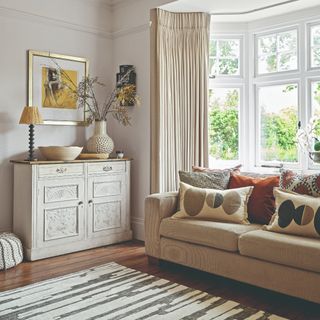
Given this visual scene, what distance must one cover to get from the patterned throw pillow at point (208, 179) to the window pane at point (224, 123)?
1.06m

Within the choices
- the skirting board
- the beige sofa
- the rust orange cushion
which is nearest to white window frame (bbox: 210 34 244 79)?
the rust orange cushion

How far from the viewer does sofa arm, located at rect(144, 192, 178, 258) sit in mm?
3539

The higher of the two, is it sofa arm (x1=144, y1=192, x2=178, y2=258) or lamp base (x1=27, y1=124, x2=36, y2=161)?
lamp base (x1=27, y1=124, x2=36, y2=161)

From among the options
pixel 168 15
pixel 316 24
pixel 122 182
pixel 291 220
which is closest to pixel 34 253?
pixel 122 182

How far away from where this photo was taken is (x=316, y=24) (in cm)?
418

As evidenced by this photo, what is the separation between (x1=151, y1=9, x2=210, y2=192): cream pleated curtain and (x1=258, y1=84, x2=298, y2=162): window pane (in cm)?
70

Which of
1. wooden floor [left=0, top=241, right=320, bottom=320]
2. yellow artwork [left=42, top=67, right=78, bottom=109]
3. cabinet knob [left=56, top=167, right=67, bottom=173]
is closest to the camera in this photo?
wooden floor [left=0, top=241, right=320, bottom=320]

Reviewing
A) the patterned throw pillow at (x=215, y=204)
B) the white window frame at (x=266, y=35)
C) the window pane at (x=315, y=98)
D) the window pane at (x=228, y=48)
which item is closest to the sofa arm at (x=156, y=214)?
the patterned throw pillow at (x=215, y=204)

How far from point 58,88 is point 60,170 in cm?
100

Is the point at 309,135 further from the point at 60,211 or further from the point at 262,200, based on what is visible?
the point at 60,211

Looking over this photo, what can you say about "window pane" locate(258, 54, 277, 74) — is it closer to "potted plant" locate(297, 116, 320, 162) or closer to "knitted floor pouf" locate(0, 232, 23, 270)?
"potted plant" locate(297, 116, 320, 162)

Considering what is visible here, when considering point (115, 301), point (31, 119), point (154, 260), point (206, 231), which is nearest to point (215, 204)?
point (206, 231)

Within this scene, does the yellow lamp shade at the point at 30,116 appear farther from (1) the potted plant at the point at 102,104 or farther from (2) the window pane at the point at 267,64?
(2) the window pane at the point at 267,64

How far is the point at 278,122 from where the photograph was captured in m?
4.49
